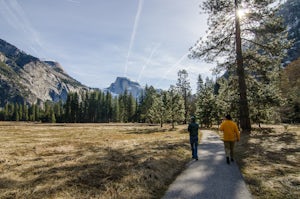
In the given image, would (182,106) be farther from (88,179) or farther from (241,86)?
(88,179)

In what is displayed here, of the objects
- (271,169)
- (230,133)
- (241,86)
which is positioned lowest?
(271,169)

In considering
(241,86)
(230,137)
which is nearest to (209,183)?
(230,137)

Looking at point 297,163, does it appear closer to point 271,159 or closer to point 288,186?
point 271,159

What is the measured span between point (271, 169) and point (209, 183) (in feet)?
12.0

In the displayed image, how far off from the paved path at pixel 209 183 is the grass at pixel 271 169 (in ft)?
1.36

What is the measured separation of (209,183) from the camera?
28.2ft

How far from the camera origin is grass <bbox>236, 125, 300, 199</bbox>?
25.3ft

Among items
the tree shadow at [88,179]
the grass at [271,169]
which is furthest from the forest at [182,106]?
the tree shadow at [88,179]

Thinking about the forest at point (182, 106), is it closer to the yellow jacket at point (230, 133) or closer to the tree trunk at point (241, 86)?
the tree trunk at point (241, 86)

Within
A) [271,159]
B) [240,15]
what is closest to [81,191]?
[271,159]

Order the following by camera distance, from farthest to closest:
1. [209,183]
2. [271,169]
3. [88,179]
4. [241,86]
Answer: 1. [241,86]
2. [271,169]
3. [209,183]
4. [88,179]

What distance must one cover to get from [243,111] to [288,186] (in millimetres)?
16792

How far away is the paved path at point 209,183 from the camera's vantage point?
7.33 metres

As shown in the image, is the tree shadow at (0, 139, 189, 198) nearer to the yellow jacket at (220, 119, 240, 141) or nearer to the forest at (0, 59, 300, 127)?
the yellow jacket at (220, 119, 240, 141)
